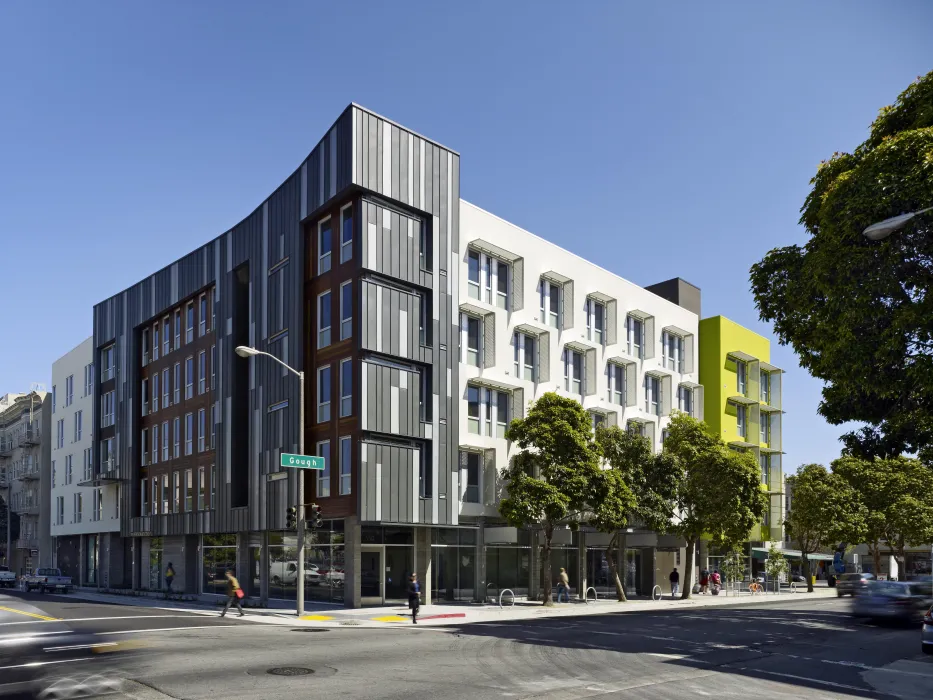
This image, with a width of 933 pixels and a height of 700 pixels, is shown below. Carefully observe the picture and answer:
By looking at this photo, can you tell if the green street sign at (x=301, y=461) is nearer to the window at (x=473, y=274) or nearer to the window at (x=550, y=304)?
the window at (x=473, y=274)

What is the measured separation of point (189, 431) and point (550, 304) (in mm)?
21596

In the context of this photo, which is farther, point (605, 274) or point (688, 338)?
point (688, 338)

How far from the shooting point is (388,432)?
34812 millimetres

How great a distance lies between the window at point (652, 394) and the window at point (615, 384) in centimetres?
256

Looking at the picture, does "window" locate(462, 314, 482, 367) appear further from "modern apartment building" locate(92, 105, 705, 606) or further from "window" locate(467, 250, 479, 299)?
"window" locate(467, 250, 479, 299)

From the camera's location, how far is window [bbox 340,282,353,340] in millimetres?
35562

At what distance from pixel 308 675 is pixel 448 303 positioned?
2350 centimetres

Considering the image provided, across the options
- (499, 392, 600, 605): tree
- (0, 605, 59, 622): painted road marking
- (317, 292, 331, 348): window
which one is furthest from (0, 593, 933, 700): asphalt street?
(317, 292, 331, 348): window

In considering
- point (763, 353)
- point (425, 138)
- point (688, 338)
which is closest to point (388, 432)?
point (425, 138)

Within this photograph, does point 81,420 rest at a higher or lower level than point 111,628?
higher

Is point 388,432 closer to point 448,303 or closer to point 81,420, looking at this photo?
point 448,303

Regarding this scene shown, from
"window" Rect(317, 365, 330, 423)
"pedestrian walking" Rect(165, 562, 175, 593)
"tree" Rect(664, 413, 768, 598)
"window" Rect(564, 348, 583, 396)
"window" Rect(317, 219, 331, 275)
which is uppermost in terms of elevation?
"window" Rect(317, 219, 331, 275)

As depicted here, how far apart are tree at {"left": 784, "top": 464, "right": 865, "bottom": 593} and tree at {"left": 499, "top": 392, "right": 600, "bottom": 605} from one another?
23260 millimetres

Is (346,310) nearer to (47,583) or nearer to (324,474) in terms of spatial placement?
(324,474)
